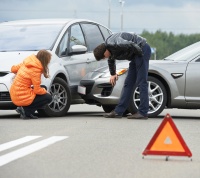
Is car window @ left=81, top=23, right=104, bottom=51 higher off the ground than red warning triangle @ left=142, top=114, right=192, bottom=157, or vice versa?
red warning triangle @ left=142, top=114, right=192, bottom=157

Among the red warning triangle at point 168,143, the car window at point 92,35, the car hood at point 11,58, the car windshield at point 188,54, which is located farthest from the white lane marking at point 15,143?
the car window at point 92,35

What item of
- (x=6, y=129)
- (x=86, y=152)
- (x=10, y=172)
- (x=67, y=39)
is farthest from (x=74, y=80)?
(x=10, y=172)

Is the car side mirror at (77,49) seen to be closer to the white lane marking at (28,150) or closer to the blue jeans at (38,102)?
the blue jeans at (38,102)

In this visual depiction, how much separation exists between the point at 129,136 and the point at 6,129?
193 centimetres

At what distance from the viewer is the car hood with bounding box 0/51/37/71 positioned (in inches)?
538

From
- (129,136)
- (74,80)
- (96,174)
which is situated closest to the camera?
(96,174)

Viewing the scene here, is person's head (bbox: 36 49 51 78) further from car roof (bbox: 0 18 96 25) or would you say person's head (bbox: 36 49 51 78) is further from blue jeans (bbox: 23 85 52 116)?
car roof (bbox: 0 18 96 25)

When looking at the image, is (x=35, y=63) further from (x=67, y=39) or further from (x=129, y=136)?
(x=129, y=136)

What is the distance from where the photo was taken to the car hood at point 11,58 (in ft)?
44.9

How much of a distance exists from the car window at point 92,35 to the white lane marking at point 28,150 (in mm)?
5465

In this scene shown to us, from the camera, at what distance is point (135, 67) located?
45.2ft

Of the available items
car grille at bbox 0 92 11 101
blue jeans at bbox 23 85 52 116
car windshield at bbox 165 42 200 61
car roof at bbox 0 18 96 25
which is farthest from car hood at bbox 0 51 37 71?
car windshield at bbox 165 42 200 61

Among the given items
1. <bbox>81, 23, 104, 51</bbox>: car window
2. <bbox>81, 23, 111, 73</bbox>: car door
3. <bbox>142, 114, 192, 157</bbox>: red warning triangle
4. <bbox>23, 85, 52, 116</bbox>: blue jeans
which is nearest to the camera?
<bbox>142, 114, 192, 157</bbox>: red warning triangle

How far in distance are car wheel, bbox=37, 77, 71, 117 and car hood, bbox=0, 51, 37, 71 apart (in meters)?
0.69
